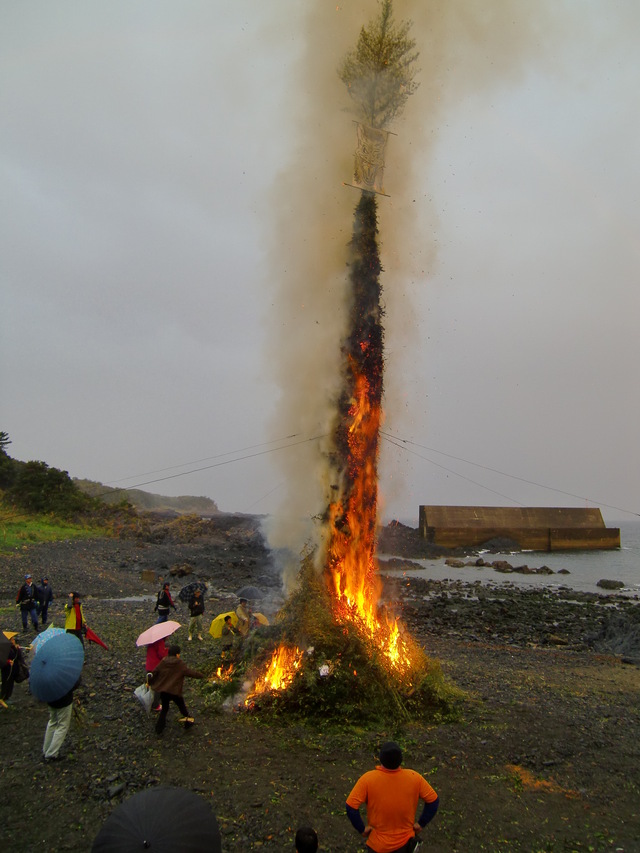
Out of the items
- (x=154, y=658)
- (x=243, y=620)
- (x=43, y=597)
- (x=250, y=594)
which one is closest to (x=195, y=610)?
(x=243, y=620)

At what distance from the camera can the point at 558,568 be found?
58.3 m

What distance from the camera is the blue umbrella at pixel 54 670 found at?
7.88m

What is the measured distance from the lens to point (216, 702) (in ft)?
34.6

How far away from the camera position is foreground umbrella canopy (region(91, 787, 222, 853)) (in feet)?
14.0

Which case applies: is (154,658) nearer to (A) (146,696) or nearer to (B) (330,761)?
(A) (146,696)

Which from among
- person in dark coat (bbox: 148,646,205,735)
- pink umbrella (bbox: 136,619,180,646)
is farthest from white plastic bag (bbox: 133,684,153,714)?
pink umbrella (bbox: 136,619,180,646)

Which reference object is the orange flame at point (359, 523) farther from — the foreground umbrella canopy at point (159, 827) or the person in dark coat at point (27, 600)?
the person in dark coat at point (27, 600)

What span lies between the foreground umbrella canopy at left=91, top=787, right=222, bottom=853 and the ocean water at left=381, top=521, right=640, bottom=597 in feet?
146

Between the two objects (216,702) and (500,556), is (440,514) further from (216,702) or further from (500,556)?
(216,702)

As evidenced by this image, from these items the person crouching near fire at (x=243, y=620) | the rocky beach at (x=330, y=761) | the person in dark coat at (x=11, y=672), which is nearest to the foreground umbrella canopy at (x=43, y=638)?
the person in dark coat at (x=11, y=672)

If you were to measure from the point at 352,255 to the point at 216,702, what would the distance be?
12.3 m

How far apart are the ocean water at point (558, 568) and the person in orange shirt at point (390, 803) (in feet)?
143

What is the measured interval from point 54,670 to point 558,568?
195 ft

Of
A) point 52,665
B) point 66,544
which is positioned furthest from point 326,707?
point 66,544
